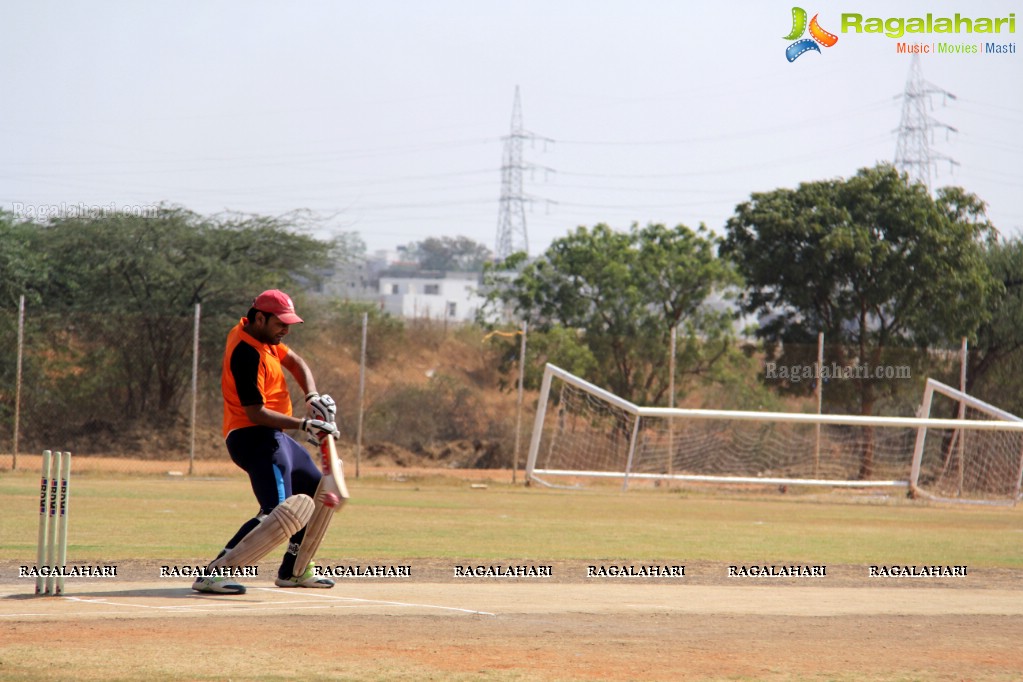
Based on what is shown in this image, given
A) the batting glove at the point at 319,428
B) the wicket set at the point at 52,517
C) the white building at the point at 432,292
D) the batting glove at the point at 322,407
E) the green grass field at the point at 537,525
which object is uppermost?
the white building at the point at 432,292

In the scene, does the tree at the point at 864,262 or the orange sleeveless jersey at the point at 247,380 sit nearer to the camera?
the orange sleeveless jersey at the point at 247,380

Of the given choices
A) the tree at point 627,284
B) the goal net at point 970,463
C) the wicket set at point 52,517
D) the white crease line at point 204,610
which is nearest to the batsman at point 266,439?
the white crease line at point 204,610

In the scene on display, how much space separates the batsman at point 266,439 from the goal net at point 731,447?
1537 cm

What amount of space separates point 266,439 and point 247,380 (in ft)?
1.37

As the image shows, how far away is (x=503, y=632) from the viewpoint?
752 centimetres

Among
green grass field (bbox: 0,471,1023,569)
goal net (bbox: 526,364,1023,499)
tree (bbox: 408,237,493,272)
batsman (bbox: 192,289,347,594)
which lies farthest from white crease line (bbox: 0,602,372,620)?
tree (bbox: 408,237,493,272)

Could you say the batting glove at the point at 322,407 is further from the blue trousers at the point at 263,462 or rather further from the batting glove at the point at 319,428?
the blue trousers at the point at 263,462

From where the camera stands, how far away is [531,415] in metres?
36.3

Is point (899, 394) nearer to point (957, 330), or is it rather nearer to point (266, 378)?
point (957, 330)

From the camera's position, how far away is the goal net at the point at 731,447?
24.3 meters

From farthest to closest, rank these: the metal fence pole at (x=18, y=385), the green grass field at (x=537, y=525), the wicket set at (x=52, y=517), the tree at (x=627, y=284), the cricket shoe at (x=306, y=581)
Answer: the tree at (x=627, y=284)
the metal fence pole at (x=18, y=385)
the green grass field at (x=537, y=525)
the cricket shoe at (x=306, y=581)
the wicket set at (x=52, y=517)

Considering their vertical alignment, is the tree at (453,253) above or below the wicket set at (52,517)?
above

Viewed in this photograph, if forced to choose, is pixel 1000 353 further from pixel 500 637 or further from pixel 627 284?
pixel 500 637

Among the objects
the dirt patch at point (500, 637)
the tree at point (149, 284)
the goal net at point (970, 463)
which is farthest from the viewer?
the tree at point (149, 284)
